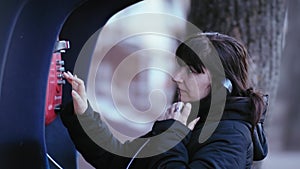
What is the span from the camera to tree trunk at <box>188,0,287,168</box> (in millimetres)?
3553

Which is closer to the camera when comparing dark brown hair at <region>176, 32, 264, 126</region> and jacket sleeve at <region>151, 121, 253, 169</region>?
jacket sleeve at <region>151, 121, 253, 169</region>

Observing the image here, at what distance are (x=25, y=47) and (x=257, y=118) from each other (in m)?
0.72

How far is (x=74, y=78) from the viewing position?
1.95 meters

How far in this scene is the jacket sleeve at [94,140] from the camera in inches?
77.3

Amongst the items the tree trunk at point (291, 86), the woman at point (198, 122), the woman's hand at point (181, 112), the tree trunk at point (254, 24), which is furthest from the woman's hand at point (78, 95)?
the tree trunk at point (291, 86)

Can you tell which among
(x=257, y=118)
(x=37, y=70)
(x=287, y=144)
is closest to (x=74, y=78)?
(x=37, y=70)

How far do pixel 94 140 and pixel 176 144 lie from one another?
12.5 inches

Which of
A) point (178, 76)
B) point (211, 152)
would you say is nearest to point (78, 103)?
point (178, 76)

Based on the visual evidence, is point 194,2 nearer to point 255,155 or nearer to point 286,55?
point 255,155

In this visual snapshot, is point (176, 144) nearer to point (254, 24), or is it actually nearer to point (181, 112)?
point (181, 112)

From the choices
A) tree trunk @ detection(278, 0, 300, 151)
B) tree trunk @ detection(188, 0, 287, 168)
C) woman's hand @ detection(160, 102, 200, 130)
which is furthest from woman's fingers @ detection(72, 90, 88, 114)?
tree trunk @ detection(278, 0, 300, 151)

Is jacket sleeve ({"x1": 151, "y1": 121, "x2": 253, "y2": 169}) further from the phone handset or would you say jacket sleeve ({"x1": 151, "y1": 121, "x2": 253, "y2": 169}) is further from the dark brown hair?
the phone handset

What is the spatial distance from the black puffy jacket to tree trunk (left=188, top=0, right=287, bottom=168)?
1577 millimetres

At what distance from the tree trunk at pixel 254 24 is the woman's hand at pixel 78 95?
1701mm
